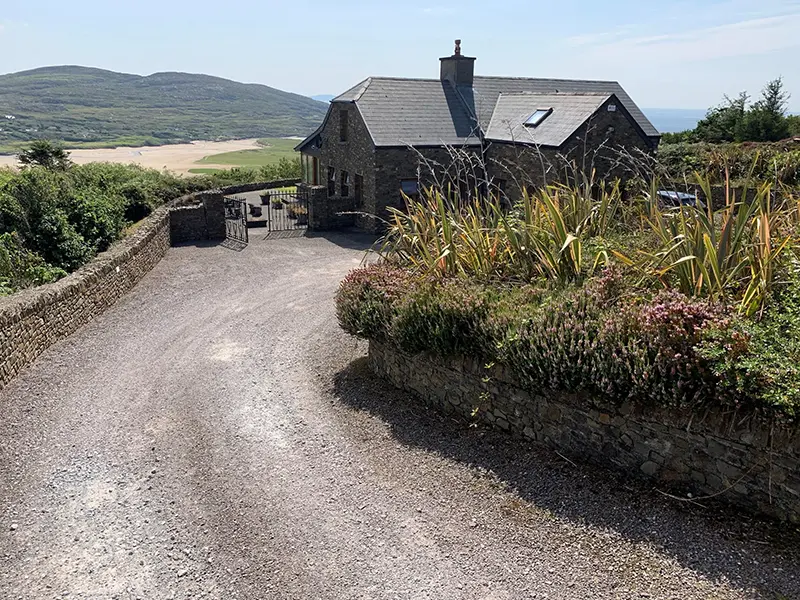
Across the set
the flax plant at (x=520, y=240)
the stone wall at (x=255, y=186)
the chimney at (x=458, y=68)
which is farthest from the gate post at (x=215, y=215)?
the flax plant at (x=520, y=240)

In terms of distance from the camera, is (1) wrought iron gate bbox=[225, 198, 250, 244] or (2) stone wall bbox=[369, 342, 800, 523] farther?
(1) wrought iron gate bbox=[225, 198, 250, 244]

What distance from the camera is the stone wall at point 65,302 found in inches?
355

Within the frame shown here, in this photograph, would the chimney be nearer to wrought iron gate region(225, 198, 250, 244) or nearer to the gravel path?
wrought iron gate region(225, 198, 250, 244)

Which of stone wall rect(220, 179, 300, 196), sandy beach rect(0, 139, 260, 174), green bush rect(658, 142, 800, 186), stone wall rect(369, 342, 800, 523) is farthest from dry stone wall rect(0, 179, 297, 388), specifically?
sandy beach rect(0, 139, 260, 174)

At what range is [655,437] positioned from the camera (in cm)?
593

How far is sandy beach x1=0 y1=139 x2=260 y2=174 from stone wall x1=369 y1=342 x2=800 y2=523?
7839cm

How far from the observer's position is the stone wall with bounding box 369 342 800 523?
5258 millimetres

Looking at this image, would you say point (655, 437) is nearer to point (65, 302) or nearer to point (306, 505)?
point (306, 505)

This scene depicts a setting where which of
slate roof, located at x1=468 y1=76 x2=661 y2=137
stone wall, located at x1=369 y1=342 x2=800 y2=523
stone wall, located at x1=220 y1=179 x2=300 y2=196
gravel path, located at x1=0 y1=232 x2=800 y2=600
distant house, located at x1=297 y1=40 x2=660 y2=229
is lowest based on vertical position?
gravel path, located at x1=0 y1=232 x2=800 y2=600

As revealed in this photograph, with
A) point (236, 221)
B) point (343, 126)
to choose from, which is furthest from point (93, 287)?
point (343, 126)

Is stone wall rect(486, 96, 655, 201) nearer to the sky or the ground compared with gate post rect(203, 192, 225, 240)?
nearer to the sky

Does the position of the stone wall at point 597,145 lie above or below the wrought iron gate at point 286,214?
above

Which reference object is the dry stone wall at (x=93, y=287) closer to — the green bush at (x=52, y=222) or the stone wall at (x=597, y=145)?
the green bush at (x=52, y=222)

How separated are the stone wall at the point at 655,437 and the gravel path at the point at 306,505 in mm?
231
